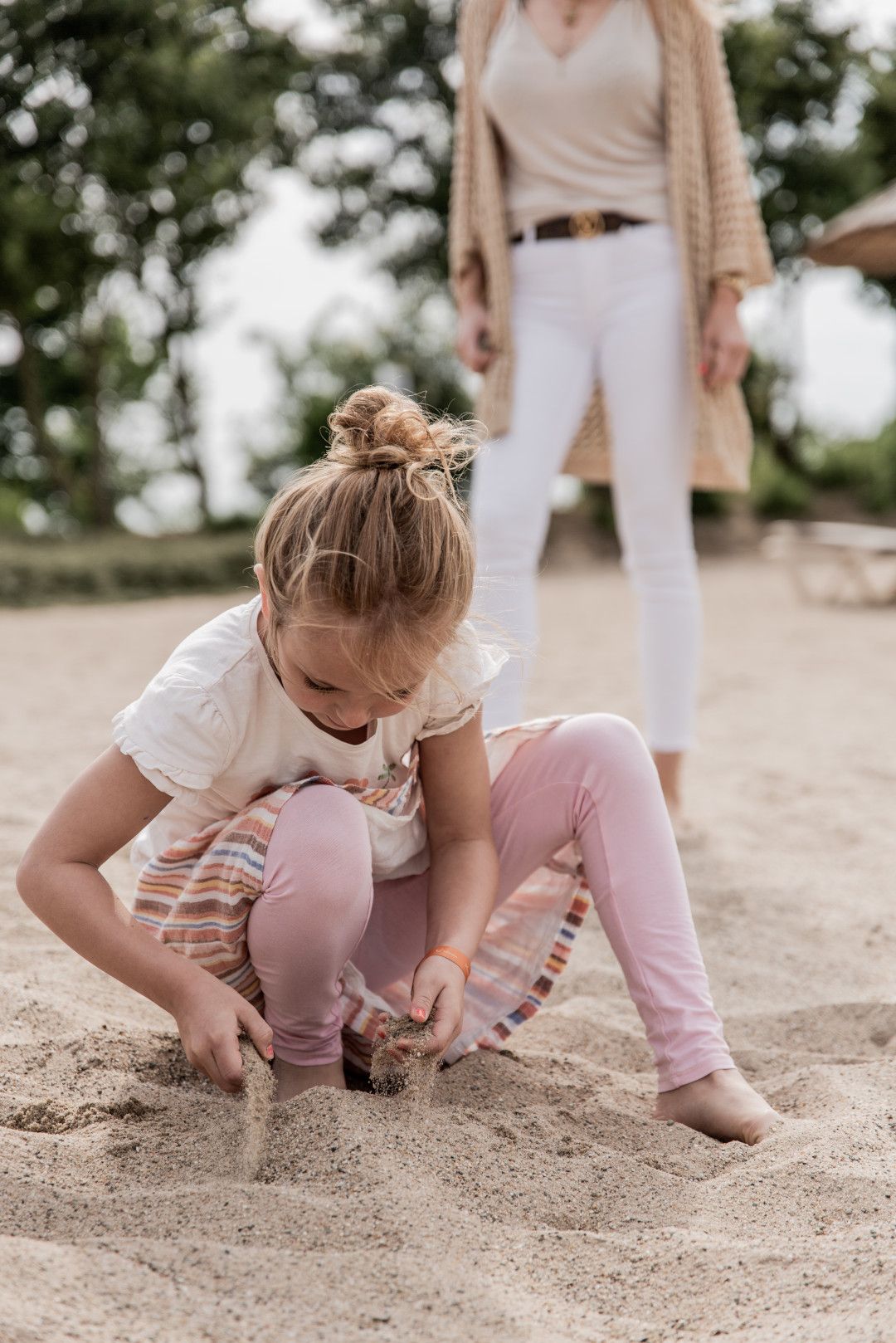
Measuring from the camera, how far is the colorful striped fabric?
66.9 inches

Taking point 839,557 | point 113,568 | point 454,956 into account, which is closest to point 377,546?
point 454,956

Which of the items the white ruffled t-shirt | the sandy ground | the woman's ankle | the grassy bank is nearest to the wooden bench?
the grassy bank

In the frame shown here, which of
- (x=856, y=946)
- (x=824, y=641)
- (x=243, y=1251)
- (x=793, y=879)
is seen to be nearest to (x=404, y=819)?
(x=243, y=1251)

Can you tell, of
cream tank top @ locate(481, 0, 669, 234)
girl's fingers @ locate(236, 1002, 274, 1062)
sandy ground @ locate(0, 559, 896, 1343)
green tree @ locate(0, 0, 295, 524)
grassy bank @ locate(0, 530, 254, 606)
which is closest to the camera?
sandy ground @ locate(0, 559, 896, 1343)

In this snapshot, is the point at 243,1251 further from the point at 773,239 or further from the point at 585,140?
the point at 773,239

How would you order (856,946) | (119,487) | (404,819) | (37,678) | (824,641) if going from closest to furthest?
(404,819), (856,946), (37,678), (824,641), (119,487)

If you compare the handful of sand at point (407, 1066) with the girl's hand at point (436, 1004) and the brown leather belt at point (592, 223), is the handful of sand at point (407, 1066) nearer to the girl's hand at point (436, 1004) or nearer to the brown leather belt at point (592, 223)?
the girl's hand at point (436, 1004)

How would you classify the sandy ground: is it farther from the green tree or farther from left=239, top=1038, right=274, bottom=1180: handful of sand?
the green tree

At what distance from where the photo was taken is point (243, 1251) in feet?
4.27

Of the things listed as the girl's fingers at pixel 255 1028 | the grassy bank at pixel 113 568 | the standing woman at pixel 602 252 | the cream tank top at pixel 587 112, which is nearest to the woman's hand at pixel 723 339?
the standing woman at pixel 602 252

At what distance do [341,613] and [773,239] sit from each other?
16.6 metres

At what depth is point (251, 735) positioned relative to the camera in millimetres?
1702

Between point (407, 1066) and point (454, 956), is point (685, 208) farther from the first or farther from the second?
point (407, 1066)

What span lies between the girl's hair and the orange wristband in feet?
1.26
